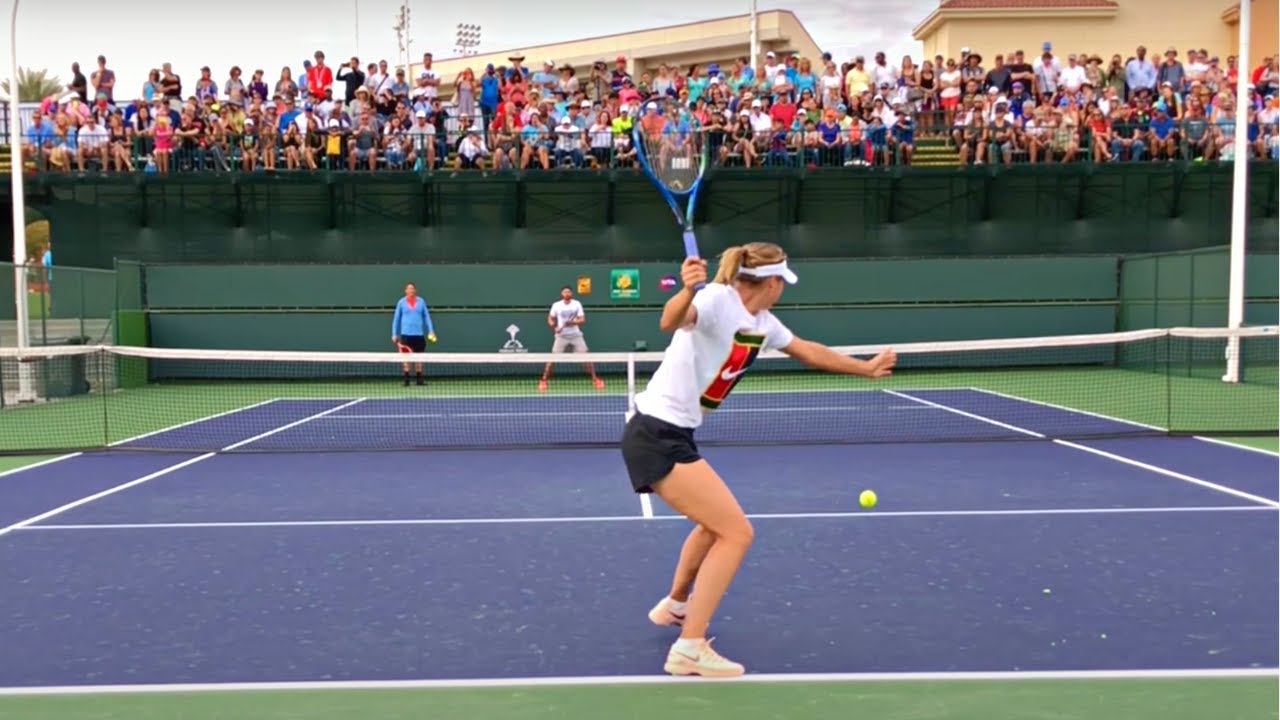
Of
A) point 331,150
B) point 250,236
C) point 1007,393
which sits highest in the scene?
point 331,150

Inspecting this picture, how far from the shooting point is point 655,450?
15.6ft

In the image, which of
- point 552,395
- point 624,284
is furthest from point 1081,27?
point 552,395

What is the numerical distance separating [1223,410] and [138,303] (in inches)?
728

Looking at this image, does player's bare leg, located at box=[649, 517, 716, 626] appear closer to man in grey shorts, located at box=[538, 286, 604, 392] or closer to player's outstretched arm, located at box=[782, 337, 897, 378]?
player's outstretched arm, located at box=[782, 337, 897, 378]

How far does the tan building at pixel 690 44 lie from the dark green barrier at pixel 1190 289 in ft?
76.3

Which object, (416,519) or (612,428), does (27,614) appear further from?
(612,428)

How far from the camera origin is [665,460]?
4.75 m

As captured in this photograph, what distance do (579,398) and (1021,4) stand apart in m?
22.6

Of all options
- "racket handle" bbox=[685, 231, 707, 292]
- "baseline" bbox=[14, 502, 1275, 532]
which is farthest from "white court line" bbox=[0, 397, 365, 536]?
"racket handle" bbox=[685, 231, 707, 292]

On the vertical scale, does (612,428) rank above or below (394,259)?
below

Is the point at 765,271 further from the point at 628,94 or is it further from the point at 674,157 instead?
the point at 628,94

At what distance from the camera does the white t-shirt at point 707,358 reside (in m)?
4.67

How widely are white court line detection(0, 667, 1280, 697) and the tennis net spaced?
245 inches

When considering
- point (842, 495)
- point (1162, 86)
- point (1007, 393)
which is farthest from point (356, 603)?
point (1162, 86)
